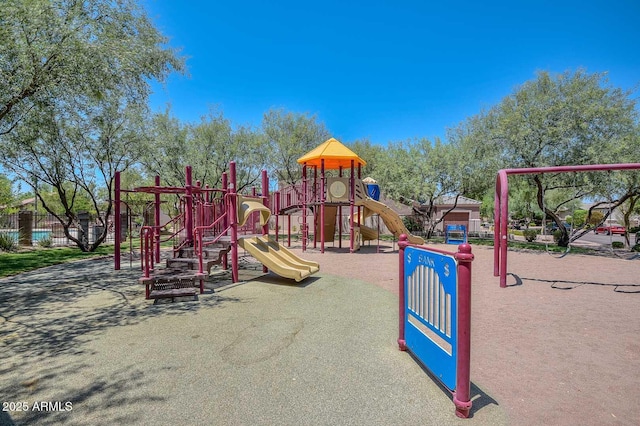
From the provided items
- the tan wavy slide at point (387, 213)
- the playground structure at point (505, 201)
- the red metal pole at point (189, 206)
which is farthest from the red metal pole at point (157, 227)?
the tan wavy slide at point (387, 213)

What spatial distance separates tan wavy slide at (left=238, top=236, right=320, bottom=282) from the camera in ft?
26.6

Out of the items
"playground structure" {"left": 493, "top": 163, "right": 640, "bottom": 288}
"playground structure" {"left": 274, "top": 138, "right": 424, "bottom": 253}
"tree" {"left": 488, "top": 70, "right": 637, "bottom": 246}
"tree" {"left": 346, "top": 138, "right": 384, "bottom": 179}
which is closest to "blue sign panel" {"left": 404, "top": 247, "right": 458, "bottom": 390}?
"playground structure" {"left": 493, "top": 163, "right": 640, "bottom": 288}

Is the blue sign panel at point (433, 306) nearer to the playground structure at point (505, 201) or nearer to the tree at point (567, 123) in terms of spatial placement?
the playground structure at point (505, 201)

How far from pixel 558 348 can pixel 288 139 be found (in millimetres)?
22439

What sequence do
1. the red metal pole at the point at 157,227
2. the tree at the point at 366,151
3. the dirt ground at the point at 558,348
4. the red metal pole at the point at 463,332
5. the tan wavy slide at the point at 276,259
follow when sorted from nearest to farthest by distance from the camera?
the red metal pole at the point at 463,332 → the dirt ground at the point at 558,348 → the tan wavy slide at the point at 276,259 → the red metal pole at the point at 157,227 → the tree at the point at 366,151

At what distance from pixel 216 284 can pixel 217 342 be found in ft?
13.4

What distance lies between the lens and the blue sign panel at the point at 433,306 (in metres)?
3.03

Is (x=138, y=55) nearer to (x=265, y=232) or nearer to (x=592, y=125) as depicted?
(x=265, y=232)

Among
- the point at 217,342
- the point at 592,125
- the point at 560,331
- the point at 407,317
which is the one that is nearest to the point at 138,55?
the point at 217,342

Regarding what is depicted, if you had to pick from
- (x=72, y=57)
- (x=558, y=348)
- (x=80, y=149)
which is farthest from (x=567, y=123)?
(x=80, y=149)

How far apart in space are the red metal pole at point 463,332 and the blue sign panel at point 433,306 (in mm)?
63

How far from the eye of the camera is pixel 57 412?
9.48ft

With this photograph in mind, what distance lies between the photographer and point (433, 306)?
11.2 ft

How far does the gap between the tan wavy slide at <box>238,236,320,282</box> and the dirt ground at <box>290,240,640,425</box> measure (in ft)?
6.44
